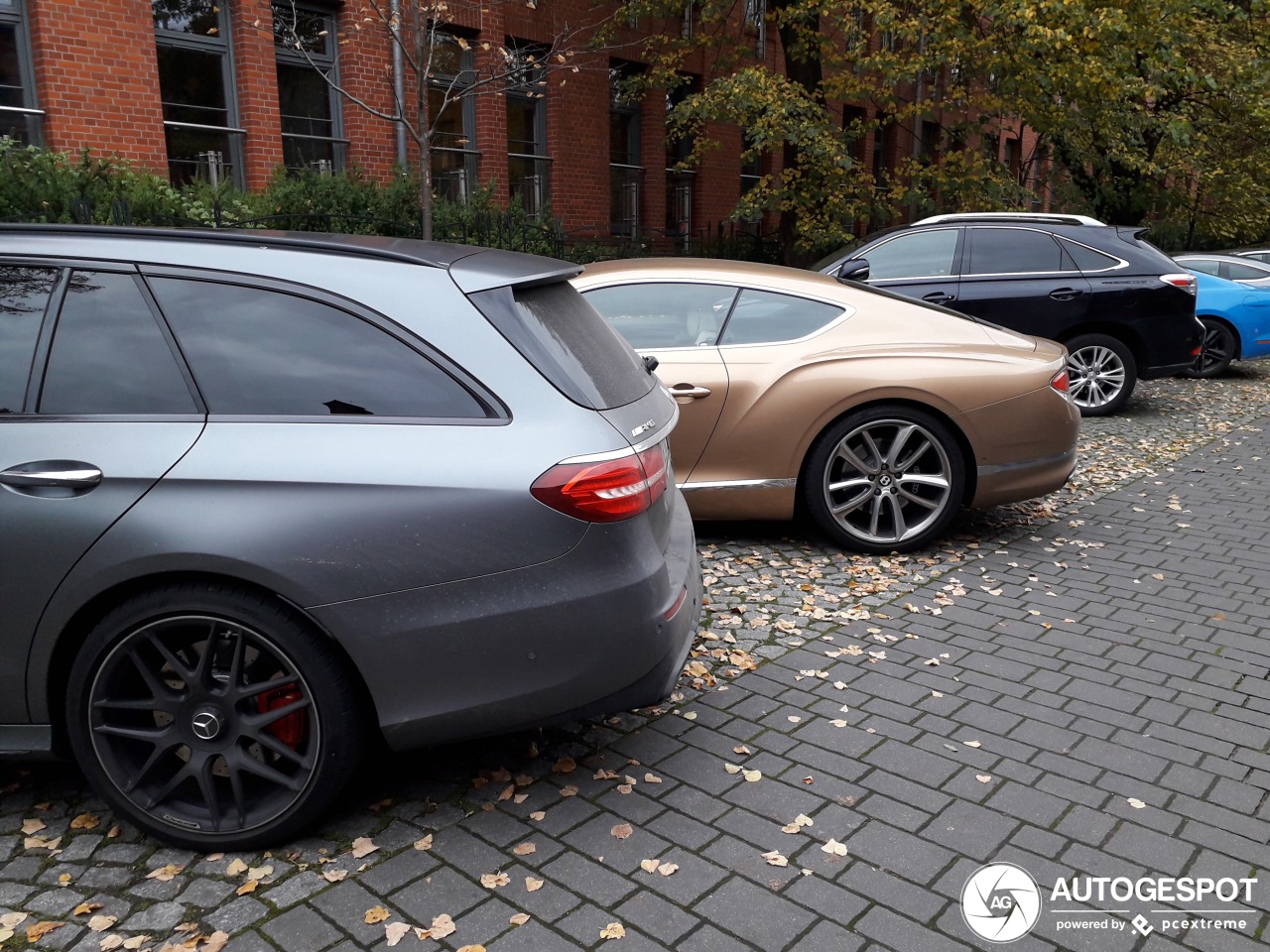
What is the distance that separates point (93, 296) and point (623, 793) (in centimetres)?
226

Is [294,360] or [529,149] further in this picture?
[529,149]

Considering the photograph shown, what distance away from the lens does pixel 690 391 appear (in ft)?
18.6

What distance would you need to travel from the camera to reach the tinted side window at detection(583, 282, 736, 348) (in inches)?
235

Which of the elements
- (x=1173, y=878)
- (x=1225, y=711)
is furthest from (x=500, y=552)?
(x=1225, y=711)

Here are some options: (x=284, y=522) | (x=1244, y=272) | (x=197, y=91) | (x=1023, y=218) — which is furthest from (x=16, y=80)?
(x=1244, y=272)

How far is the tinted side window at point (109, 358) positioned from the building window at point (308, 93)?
32.5 feet

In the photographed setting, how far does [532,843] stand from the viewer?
316 cm

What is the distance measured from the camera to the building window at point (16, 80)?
10125 mm

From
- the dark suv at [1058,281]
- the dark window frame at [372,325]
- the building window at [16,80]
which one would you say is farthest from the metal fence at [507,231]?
the dark suv at [1058,281]

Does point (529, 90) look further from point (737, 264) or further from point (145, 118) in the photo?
point (737, 264)

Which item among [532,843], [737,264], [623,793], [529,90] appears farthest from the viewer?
[529,90]

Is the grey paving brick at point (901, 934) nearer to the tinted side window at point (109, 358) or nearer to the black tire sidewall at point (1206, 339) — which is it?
the tinted side window at point (109, 358)

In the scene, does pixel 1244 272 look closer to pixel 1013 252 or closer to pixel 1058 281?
pixel 1058 281

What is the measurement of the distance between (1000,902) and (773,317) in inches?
148
